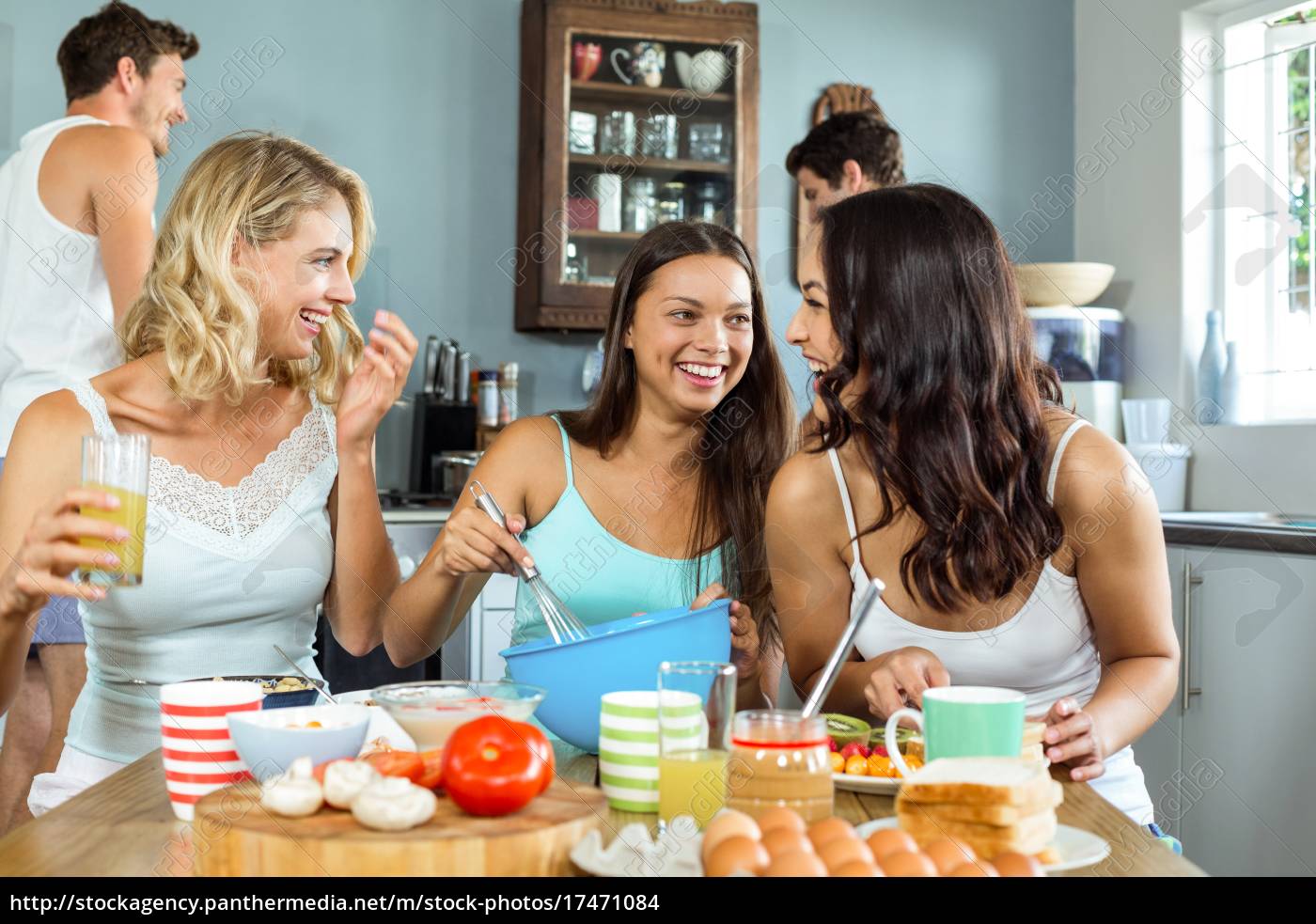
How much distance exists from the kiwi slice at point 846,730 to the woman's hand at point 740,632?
10cm

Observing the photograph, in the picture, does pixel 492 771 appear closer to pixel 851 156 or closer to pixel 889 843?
pixel 889 843

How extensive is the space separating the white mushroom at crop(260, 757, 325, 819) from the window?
308cm

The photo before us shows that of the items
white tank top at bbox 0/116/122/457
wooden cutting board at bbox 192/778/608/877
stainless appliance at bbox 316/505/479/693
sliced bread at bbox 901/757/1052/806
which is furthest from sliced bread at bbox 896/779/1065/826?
stainless appliance at bbox 316/505/479/693

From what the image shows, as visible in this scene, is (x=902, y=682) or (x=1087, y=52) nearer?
(x=902, y=682)

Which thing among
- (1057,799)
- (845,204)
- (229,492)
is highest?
(845,204)

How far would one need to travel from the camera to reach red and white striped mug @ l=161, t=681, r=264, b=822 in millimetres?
960

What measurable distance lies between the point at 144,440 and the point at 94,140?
152 cm

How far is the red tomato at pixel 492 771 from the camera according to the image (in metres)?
0.81

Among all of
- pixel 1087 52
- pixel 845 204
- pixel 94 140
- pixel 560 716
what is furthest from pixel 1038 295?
pixel 560 716

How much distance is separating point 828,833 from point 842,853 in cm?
3

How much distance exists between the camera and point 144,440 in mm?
1090

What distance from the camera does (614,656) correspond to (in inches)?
42.6

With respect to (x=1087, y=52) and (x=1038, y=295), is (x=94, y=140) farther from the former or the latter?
(x=1087, y=52)

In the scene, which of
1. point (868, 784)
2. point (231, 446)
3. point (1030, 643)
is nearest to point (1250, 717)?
point (1030, 643)
